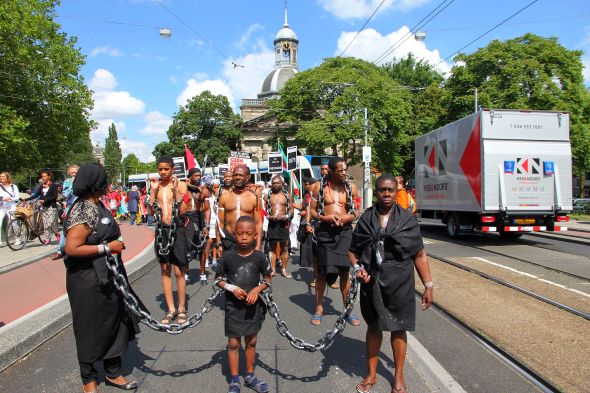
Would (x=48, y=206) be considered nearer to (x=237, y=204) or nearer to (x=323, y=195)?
(x=237, y=204)

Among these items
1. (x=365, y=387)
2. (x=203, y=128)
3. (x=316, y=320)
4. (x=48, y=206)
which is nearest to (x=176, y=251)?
(x=316, y=320)

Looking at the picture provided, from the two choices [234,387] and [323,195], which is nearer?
[234,387]

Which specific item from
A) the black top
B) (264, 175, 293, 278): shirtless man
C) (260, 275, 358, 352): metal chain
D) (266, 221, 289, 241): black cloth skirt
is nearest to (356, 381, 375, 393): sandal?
(260, 275, 358, 352): metal chain

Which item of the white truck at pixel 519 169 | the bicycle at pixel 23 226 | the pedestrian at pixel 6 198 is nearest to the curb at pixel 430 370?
the white truck at pixel 519 169

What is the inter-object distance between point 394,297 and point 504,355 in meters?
1.64

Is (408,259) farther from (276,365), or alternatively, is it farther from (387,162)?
(387,162)

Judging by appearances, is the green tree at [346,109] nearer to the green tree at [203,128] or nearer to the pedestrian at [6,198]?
the green tree at [203,128]

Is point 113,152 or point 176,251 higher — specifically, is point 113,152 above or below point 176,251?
above

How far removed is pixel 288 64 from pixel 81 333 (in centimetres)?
8343

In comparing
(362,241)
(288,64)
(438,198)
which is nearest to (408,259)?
(362,241)

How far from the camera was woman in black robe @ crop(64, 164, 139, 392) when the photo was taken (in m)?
3.46

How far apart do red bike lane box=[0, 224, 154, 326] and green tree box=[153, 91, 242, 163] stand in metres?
52.2

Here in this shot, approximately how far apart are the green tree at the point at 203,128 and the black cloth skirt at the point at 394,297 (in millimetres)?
57886

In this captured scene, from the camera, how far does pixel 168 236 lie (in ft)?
17.9
